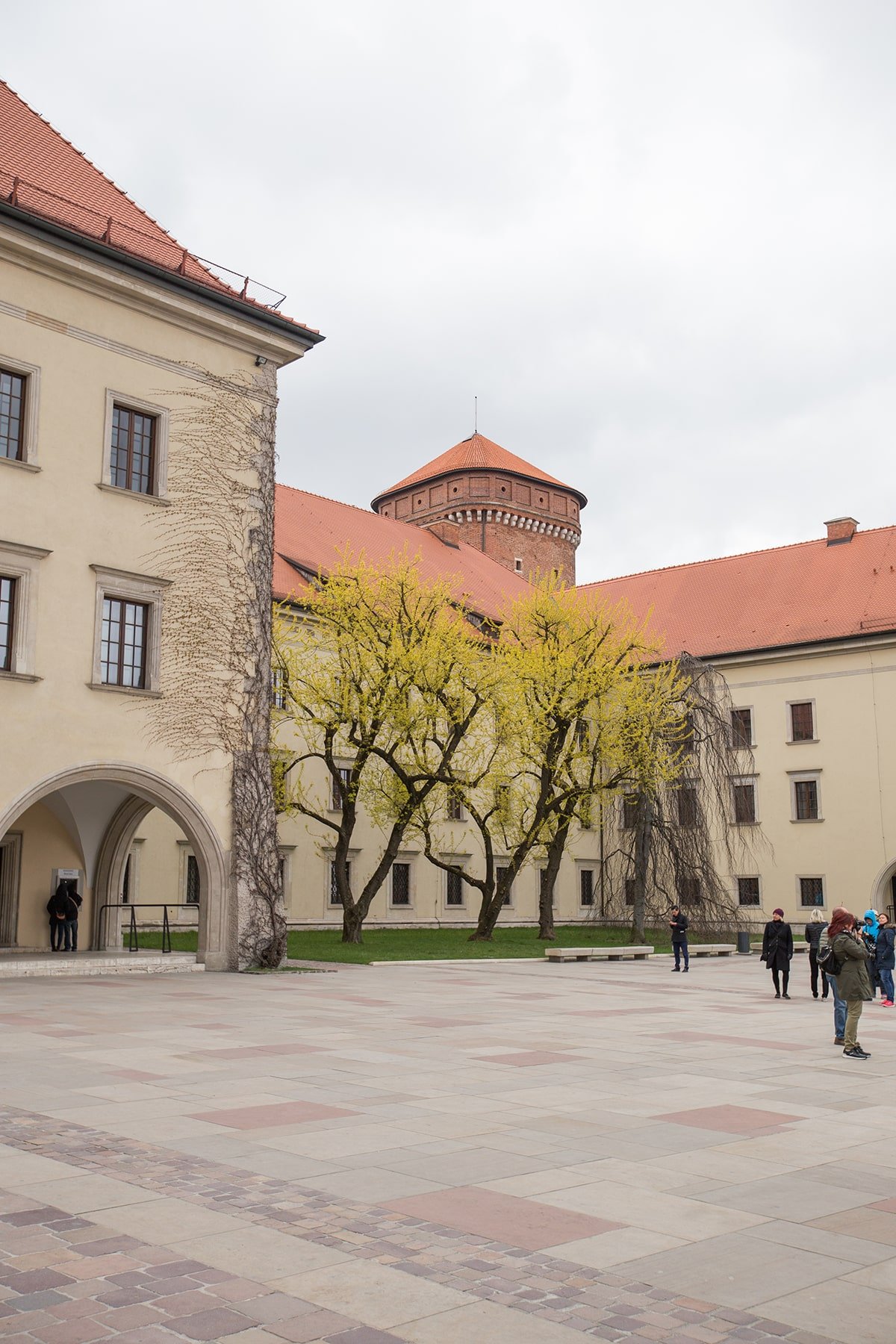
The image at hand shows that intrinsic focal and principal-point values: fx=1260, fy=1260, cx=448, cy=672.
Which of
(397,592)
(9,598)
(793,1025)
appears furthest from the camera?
(397,592)

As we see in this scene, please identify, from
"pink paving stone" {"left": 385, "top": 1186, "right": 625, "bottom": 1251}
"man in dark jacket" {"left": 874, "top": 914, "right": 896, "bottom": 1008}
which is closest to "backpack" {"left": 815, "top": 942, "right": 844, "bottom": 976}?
"man in dark jacket" {"left": 874, "top": 914, "right": 896, "bottom": 1008}

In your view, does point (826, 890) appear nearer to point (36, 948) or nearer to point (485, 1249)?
point (36, 948)

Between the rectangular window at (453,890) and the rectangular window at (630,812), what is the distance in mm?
8593

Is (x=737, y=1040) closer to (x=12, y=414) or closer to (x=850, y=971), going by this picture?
(x=850, y=971)

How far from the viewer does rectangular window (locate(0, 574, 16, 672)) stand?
21.4 m

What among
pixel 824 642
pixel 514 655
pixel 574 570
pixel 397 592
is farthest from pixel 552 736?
pixel 574 570

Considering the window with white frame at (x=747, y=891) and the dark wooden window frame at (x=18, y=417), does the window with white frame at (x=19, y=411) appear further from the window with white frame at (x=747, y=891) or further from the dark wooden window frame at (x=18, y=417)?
the window with white frame at (x=747, y=891)

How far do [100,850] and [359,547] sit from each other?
22249 mm

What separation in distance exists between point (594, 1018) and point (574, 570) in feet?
172

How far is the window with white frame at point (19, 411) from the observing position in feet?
72.1

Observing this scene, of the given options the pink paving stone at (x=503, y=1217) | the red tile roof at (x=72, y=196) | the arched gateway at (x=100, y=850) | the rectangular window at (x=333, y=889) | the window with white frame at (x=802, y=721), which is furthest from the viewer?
the window with white frame at (x=802, y=721)

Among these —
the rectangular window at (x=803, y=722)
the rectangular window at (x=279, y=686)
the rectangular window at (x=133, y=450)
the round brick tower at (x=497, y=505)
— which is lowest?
the rectangular window at (x=279, y=686)

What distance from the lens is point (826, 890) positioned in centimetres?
4769

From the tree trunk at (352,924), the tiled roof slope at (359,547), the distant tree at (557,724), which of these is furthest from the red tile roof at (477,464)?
the tree trunk at (352,924)
